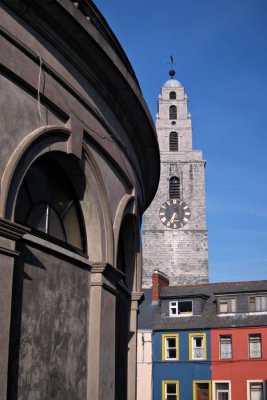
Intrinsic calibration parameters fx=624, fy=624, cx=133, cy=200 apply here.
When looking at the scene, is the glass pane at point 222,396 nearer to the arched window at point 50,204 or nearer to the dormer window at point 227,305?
the dormer window at point 227,305

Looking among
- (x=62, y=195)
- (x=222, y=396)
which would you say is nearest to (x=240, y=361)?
→ (x=222, y=396)

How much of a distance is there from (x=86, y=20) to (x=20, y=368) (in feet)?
16.0

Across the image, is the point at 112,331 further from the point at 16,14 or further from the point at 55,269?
the point at 16,14

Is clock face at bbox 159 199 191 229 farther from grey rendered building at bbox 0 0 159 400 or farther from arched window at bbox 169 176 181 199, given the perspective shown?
grey rendered building at bbox 0 0 159 400

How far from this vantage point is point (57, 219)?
30.9 ft

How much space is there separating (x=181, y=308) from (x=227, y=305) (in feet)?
11.0

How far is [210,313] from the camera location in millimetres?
41125

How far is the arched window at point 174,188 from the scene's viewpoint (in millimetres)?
79250

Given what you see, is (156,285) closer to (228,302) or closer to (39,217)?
(228,302)

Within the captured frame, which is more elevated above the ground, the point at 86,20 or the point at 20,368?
the point at 86,20

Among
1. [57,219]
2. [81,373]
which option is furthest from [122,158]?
[81,373]

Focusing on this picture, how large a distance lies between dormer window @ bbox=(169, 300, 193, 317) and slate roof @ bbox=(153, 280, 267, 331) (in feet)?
1.24

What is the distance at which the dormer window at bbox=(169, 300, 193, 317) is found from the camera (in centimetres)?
4212

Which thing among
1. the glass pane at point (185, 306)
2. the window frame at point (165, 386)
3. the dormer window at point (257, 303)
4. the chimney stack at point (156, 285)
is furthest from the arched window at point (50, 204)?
the chimney stack at point (156, 285)
